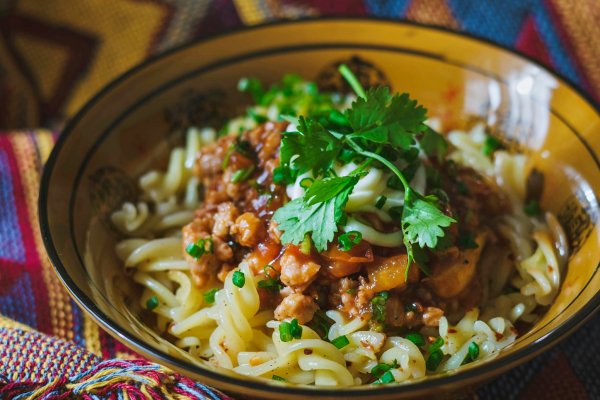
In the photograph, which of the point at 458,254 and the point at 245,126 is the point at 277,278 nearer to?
the point at 458,254

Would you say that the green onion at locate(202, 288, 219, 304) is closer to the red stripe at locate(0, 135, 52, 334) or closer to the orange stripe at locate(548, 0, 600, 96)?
the red stripe at locate(0, 135, 52, 334)

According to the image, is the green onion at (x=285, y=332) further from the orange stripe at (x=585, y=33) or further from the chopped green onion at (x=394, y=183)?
the orange stripe at (x=585, y=33)

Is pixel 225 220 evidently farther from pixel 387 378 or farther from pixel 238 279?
pixel 387 378

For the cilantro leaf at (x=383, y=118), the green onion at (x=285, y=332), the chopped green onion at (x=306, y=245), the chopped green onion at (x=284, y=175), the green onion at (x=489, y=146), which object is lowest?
the green onion at (x=285, y=332)

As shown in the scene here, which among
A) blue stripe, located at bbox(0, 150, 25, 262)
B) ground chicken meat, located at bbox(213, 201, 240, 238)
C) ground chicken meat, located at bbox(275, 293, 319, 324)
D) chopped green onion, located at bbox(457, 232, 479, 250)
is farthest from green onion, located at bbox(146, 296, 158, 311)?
chopped green onion, located at bbox(457, 232, 479, 250)

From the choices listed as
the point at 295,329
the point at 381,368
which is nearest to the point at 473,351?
the point at 381,368

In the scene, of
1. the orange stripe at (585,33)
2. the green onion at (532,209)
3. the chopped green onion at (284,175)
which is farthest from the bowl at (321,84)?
the orange stripe at (585,33)
